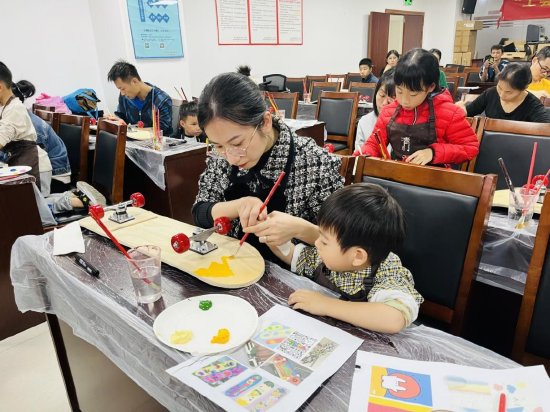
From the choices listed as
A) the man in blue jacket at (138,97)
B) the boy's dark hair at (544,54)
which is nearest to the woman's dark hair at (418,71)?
the man in blue jacket at (138,97)

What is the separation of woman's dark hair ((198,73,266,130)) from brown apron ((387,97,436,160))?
1138 millimetres

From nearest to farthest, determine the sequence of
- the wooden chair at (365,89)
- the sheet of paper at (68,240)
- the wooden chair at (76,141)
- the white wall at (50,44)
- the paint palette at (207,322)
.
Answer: the paint palette at (207,322), the sheet of paper at (68,240), the wooden chair at (76,141), the white wall at (50,44), the wooden chair at (365,89)

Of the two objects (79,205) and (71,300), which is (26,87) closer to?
(79,205)

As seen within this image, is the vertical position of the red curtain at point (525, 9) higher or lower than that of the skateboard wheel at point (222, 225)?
higher

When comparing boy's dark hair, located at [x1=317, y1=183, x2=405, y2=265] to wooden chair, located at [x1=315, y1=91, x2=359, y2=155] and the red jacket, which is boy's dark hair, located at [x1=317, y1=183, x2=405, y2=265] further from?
wooden chair, located at [x1=315, y1=91, x2=359, y2=155]

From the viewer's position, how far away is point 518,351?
36.1 inches

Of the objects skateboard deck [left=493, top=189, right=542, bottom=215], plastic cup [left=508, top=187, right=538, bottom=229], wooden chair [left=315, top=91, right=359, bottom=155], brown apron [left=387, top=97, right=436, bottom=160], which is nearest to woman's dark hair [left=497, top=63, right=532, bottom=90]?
brown apron [left=387, top=97, right=436, bottom=160]

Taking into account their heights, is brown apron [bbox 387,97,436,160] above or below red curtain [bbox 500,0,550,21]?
below

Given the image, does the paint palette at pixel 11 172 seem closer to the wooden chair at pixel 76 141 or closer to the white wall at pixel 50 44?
the wooden chair at pixel 76 141

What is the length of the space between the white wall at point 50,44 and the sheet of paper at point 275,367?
14.7ft

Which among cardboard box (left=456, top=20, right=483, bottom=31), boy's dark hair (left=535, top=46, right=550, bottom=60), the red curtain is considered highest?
the red curtain

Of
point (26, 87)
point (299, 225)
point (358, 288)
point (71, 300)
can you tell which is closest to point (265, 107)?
point (299, 225)

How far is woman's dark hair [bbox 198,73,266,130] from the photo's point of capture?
3.26ft

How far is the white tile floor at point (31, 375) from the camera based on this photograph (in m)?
1.57
